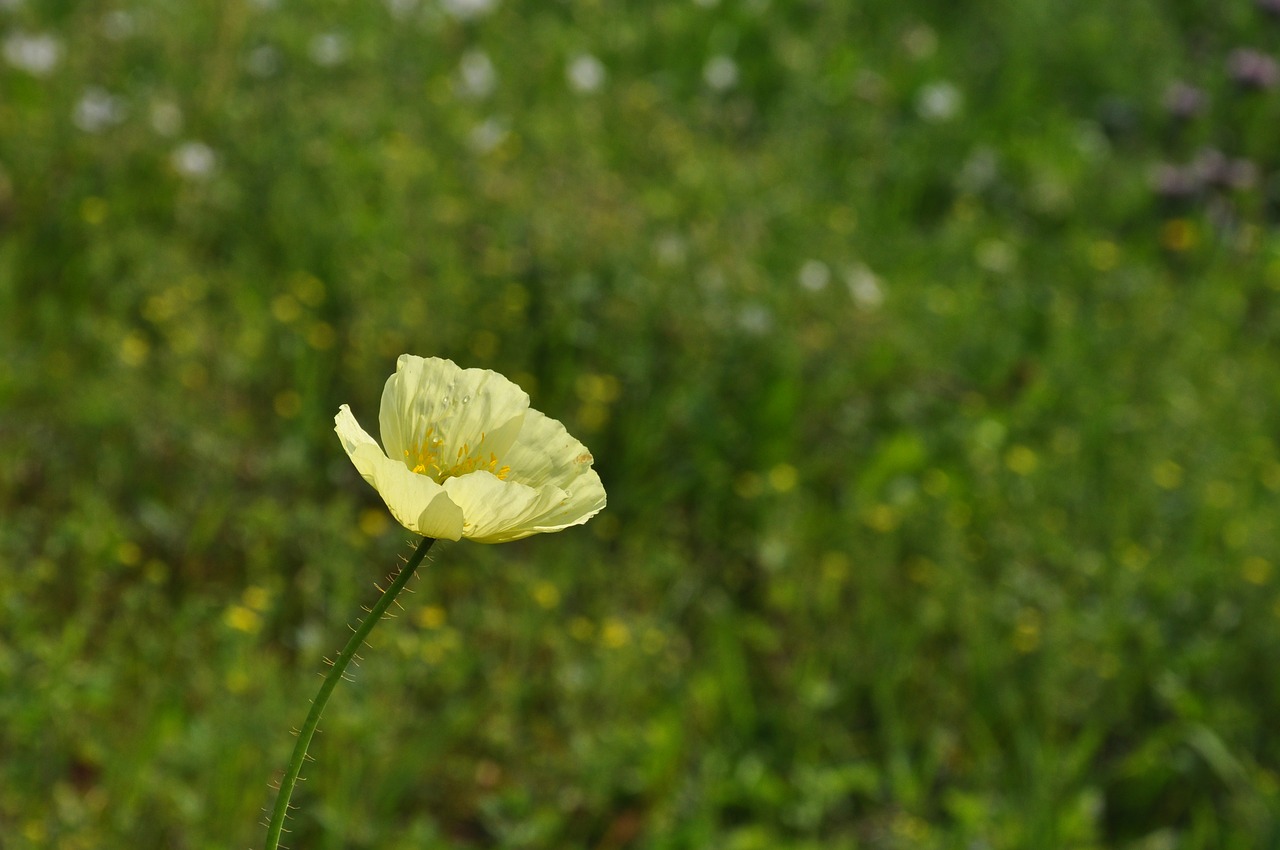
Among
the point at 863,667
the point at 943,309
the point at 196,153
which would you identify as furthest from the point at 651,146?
the point at 863,667

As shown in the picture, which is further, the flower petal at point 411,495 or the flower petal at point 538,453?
the flower petal at point 538,453

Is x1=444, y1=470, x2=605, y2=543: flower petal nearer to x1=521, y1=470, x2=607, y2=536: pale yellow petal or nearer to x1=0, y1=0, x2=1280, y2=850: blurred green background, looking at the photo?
x1=521, y1=470, x2=607, y2=536: pale yellow petal

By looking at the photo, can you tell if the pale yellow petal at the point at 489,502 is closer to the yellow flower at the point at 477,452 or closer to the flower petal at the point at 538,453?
the yellow flower at the point at 477,452

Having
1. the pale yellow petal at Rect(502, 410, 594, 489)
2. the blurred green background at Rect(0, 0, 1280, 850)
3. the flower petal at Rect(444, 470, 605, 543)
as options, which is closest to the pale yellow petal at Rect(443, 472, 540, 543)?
the flower petal at Rect(444, 470, 605, 543)

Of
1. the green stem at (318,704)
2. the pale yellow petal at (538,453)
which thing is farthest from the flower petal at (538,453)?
the green stem at (318,704)

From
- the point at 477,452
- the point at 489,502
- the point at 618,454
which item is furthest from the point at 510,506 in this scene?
the point at 618,454

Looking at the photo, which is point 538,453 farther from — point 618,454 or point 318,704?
point 618,454
